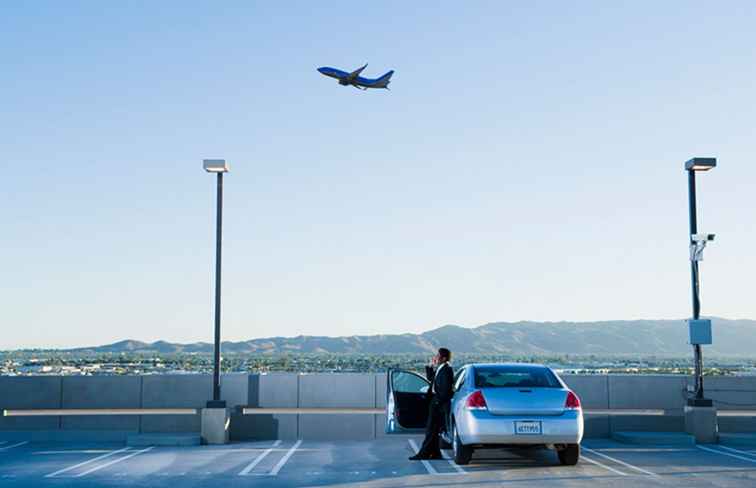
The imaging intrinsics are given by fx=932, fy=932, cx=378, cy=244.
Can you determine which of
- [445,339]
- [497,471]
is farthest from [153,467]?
[445,339]

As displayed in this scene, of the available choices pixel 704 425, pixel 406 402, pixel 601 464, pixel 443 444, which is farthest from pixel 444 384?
pixel 704 425

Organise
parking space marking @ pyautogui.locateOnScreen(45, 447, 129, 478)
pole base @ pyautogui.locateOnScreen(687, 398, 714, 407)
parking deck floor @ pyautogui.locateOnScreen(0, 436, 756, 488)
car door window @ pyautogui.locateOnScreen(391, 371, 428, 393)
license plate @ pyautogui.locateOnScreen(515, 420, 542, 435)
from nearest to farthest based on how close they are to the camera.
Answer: parking deck floor @ pyautogui.locateOnScreen(0, 436, 756, 488) → license plate @ pyautogui.locateOnScreen(515, 420, 542, 435) → parking space marking @ pyautogui.locateOnScreen(45, 447, 129, 478) → car door window @ pyautogui.locateOnScreen(391, 371, 428, 393) → pole base @ pyautogui.locateOnScreen(687, 398, 714, 407)

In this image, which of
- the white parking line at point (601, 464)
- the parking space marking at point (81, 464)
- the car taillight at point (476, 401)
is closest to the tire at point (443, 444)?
the white parking line at point (601, 464)

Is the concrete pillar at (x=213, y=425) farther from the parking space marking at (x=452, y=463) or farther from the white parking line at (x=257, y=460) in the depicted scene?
the parking space marking at (x=452, y=463)

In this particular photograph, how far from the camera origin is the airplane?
40003 mm

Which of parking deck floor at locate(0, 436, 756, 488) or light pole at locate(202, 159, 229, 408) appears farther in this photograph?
light pole at locate(202, 159, 229, 408)

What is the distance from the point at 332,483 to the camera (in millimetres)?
11742

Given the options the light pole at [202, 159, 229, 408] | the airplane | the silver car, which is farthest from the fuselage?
Result: the silver car

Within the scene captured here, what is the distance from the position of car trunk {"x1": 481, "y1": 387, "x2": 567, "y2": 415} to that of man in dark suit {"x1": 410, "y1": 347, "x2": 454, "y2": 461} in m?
1.37

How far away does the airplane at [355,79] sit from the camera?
40.0 metres

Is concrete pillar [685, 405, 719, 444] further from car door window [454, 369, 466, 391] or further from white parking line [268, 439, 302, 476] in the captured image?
white parking line [268, 439, 302, 476]

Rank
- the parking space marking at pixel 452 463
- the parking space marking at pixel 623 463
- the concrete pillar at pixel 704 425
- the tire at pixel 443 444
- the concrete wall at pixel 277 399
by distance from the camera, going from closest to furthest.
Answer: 1. the parking space marking at pixel 623 463
2. the parking space marking at pixel 452 463
3. the tire at pixel 443 444
4. the concrete pillar at pixel 704 425
5. the concrete wall at pixel 277 399

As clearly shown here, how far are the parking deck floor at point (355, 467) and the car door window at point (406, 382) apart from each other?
3.61 feet

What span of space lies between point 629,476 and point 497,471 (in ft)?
5.67
